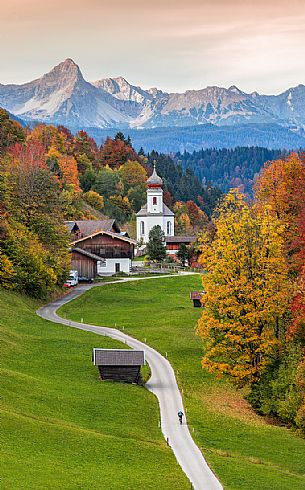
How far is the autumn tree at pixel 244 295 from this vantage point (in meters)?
50.2

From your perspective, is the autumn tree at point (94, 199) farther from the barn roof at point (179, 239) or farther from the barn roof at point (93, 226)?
the barn roof at point (93, 226)

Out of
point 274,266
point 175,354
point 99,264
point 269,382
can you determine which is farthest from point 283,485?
point 99,264

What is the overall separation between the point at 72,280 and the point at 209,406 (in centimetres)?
4790

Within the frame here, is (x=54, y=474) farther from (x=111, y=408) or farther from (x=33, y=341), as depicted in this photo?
(x=33, y=341)

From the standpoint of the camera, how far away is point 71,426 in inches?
1422

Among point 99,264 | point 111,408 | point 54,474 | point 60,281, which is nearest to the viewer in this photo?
point 54,474

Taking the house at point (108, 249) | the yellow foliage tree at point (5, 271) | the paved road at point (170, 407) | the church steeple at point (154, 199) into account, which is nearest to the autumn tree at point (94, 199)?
the church steeple at point (154, 199)

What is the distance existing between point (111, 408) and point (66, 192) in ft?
265

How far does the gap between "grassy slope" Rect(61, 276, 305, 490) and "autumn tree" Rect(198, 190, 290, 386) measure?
2.37 meters

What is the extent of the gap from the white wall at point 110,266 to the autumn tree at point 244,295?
54.1 metres

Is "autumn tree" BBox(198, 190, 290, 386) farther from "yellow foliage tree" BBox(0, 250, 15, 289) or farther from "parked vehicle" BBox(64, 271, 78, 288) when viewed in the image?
"parked vehicle" BBox(64, 271, 78, 288)

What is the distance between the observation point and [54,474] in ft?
94.9

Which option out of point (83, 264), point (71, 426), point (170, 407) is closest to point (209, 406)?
point (170, 407)

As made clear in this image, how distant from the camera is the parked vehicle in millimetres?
90531
